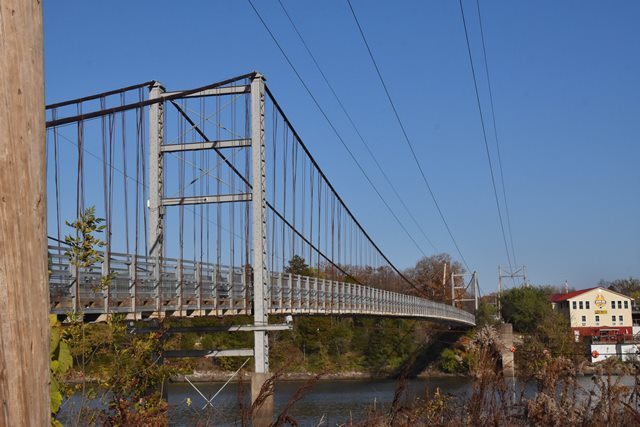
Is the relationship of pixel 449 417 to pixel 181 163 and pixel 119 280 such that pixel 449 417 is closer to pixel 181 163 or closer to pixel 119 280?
pixel 119 280

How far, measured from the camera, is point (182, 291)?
17.5 metres

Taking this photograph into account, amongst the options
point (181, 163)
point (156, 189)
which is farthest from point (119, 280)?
point (181, 163)

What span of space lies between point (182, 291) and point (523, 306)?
5502 centimetres

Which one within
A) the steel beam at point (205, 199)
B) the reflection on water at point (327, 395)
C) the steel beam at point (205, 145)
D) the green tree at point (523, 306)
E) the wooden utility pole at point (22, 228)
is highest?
the steel beam at point (205, 145)

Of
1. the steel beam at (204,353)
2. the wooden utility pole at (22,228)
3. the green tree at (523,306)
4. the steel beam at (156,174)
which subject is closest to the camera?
the wooden utility pole at (22,228)

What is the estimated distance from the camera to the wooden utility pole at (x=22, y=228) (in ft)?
6.93

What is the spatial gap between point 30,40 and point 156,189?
18.3 m

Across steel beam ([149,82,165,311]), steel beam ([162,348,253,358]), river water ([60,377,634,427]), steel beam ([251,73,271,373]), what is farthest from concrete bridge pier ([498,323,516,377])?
steel beam ([149,82,165,311])

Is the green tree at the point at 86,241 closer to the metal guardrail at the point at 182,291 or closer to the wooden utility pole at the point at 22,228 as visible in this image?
the metal guardrail at the point at 182,291

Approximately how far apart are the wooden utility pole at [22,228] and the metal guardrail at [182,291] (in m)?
5.28

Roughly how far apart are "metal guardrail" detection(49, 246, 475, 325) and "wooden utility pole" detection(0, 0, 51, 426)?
528 centimetres

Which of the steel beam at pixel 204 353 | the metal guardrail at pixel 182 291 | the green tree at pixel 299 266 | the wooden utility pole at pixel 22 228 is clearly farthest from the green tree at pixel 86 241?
the green tree at pixel 299 266

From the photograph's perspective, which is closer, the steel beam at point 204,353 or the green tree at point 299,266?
the steel beam at point 204,353

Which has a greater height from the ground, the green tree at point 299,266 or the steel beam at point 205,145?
the steel beam at point 205,145
